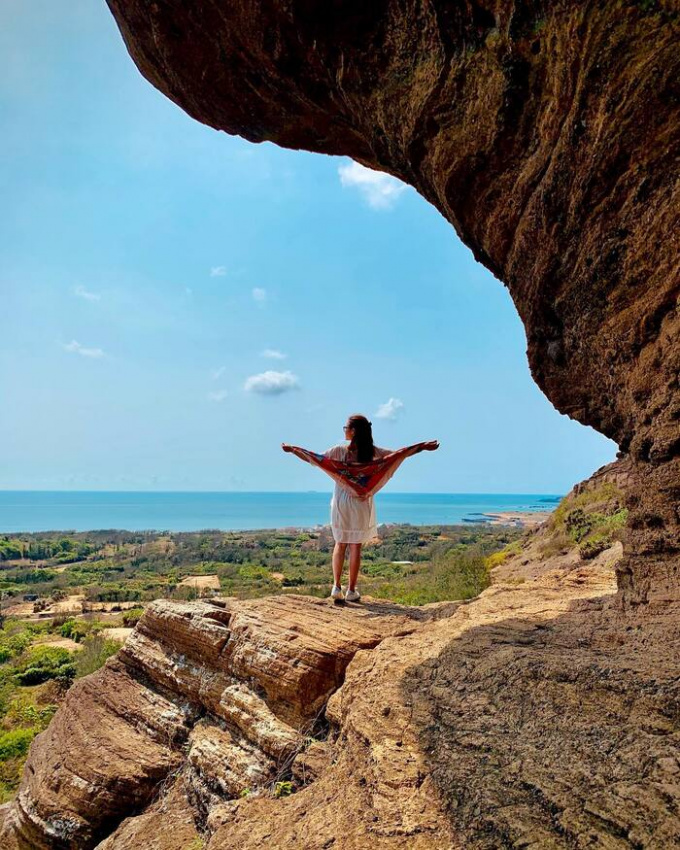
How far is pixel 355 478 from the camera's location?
7082 mm

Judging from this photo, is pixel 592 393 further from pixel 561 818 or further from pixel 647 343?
pixel 561 818

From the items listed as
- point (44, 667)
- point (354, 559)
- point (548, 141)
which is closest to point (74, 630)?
point (44, 667)

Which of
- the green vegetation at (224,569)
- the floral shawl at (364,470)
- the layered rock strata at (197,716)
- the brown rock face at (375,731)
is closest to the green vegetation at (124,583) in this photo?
the green vegetation at (224,569)

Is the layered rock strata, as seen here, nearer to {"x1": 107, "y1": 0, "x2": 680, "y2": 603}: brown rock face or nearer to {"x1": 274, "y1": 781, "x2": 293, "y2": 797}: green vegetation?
{"x1": 274, "y1": 781, "x2": 293, "y2": 797}: green vegetation

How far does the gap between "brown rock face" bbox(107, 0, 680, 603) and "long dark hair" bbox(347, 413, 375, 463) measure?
2.51m

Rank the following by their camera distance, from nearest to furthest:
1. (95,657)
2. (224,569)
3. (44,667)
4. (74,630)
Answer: (95,657), (44,667), (74,630), (224,569)

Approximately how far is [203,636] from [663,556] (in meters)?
5.64

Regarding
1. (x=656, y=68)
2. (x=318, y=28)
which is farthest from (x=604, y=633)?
(x=318, y=28)

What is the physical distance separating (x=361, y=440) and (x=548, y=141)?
4.25 m

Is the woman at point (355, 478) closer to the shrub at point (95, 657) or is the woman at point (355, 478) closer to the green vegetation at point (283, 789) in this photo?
the green vegetation at point (283, 789)

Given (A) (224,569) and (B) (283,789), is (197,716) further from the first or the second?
(A) (224,569)

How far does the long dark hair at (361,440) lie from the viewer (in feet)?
23.6

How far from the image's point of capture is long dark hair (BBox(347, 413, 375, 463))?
23.6ft

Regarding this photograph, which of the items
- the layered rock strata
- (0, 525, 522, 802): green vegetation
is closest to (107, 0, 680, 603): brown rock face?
the layered rock strata
